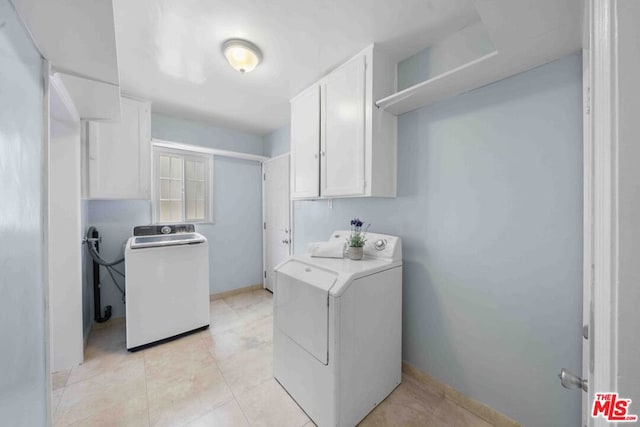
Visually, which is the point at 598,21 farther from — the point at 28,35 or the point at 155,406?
the point at 155,406

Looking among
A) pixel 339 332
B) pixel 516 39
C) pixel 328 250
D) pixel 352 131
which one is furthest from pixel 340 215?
pixel 516 39

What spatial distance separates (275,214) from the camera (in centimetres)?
359

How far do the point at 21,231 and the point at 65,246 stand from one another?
156 centimetres

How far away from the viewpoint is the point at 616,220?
0.34 metres

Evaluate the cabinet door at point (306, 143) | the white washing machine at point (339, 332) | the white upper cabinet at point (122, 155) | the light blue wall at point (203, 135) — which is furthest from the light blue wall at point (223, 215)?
the white washing machine at point (339, 332)

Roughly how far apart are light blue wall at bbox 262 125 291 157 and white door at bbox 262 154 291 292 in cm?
14

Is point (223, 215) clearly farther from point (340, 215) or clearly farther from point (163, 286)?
point (340, 215)

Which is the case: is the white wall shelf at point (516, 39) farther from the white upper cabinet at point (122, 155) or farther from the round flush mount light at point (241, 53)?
the white upper cabinet at point (122, 155)

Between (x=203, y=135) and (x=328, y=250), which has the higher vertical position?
(x=203, y=135)

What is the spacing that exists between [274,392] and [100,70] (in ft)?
7.24

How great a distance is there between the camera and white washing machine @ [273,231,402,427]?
1369 millimetres

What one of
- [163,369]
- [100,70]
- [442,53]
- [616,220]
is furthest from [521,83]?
[163,369]

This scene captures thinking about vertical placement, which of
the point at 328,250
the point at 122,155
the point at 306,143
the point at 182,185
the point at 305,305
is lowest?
the point at 305,305

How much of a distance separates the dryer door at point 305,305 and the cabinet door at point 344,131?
0.72 meters
